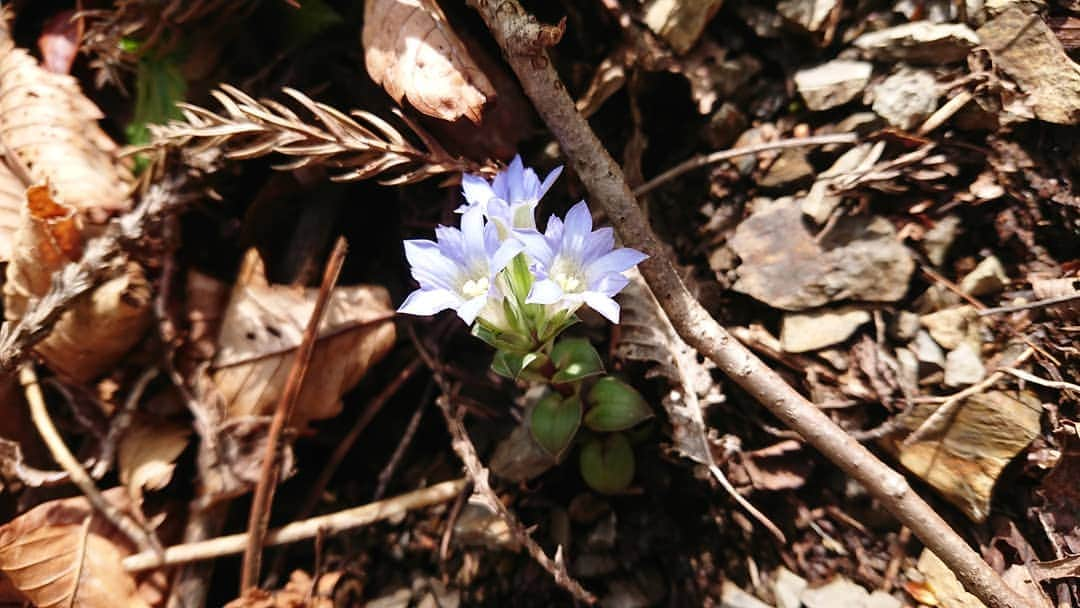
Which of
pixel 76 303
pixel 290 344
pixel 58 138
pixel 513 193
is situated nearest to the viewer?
pixel 513 193

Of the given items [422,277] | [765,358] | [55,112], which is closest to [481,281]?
[422,277]

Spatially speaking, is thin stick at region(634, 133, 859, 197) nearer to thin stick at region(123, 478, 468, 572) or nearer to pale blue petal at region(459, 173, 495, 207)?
pale blue petal at region(459, 173, 495, 207)

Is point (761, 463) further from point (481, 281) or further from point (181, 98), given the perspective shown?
point (181, 98)

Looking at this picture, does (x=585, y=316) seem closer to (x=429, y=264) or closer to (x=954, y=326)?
(x=429, y=264)

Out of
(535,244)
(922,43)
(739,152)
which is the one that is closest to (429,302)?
(535,244)

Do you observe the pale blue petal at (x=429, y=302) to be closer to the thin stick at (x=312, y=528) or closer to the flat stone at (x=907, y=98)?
the thin stick at (x=312, y=528)
